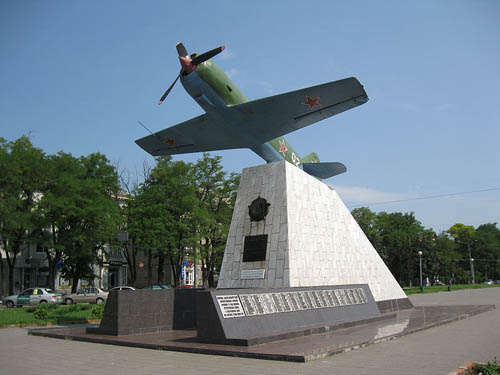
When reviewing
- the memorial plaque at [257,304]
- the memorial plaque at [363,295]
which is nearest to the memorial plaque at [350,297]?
the memorial plaque at [363,295]

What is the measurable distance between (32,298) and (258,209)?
64.6 feet

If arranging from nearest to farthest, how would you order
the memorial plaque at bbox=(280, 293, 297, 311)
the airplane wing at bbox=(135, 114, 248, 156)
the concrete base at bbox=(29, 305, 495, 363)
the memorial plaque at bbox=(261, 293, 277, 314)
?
1. the concrete base at bbox=(29, 305, 495, 363)
2. the memorial plaque at bbox=(261, 293, 277, 314)
3. the memorial plaque at bbox=(280, 293, 297, 311)
4. the airplane wing at bbox=(135, 114, 248, 156)

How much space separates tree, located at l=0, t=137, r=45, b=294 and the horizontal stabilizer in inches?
832

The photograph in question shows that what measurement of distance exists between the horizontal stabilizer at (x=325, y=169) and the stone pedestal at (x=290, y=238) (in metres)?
2.25

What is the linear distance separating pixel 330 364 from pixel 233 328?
2.65 m

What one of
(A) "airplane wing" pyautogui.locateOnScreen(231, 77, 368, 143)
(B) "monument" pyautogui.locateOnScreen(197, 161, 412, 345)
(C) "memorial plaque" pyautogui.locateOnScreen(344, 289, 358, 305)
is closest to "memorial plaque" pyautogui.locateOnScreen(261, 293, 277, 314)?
(B) "monument" pyautogui.locateOnScreen(197, 161, 412, 345)

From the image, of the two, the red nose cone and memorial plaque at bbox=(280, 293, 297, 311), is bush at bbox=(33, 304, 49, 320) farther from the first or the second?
the red nose cone

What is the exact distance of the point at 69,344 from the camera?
10.4 metres

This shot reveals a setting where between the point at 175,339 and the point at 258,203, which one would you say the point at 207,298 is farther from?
the point at 258,203

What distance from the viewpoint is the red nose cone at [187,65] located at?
16.7 metres

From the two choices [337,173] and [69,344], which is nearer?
[69,344]

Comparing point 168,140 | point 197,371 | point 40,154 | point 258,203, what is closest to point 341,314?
point 258,203

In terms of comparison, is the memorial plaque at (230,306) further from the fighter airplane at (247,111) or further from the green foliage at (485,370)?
the fighter airplane at (247,111)

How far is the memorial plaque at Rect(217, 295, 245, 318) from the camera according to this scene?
9.69 metres
